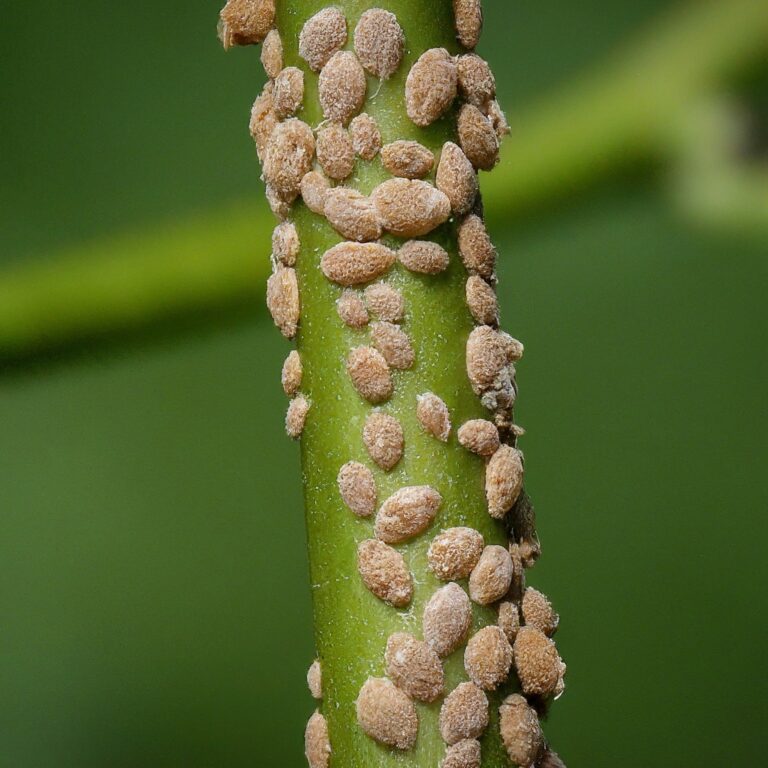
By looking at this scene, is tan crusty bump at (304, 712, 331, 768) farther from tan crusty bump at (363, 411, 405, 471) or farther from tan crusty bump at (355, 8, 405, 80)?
tan crusty bump at (355, 8, 405, 80)

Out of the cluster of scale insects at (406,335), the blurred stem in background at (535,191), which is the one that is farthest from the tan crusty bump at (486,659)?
the blurred stem in background at (535,191)

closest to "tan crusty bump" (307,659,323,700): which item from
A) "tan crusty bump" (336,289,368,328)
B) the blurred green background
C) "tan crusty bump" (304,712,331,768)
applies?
"tan crusty bump" (304,712,331,768)

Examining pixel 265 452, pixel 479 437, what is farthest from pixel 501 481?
pixel 265 452

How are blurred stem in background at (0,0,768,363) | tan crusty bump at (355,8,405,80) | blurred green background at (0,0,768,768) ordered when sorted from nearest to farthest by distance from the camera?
1. tan crusty bump at (355,8,405,80)
2. blurred stem in background at (0,0,768,363)
3. blurred green background at (0,0,768,768)

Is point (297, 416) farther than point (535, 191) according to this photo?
No

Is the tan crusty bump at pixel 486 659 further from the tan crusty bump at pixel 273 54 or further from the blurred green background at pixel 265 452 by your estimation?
the blurred green background at pixel 265 452

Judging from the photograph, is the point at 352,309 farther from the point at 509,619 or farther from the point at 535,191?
the point at 535,191

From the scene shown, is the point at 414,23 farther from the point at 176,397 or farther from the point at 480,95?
A: the point at 176,397
